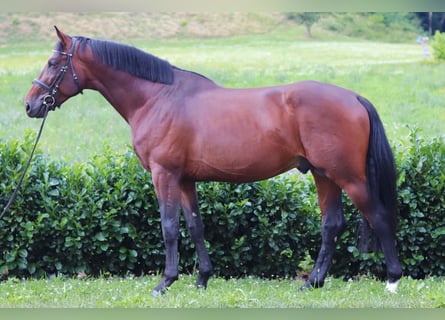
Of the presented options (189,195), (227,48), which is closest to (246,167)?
(189,195)

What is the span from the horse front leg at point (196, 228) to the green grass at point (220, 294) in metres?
0.13

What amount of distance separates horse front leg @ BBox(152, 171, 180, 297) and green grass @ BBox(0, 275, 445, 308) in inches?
5.0

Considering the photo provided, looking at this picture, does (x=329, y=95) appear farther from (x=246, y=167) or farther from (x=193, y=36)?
(x=193, y=36)

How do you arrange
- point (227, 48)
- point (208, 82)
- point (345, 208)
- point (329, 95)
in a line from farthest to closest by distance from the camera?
point (227, 48)
point (345, 208)
point (208, 82)
point (329, 95)

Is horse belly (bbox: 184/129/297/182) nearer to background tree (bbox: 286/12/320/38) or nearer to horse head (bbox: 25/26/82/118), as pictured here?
horse head (bbox: 25/26/82/118)

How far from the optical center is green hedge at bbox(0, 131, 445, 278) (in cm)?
634

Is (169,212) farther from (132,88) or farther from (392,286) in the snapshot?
(392,286)

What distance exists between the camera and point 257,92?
5562mm

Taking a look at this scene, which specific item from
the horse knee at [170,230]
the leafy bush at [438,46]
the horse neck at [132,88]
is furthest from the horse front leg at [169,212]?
the leafy bush at [438,46]

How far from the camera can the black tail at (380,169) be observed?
5.35 metres

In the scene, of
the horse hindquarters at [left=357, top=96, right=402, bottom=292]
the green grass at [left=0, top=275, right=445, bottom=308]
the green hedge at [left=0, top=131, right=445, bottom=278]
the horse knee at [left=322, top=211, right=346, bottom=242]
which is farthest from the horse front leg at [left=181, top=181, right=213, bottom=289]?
the horse hindquarters at [left=357, top=96, right=402, bottom=292]

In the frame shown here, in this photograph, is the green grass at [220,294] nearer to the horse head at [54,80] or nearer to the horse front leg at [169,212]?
the horse front leg at [169,212]

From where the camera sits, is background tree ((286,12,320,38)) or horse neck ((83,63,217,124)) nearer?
horse neck ((83,63,217,124))

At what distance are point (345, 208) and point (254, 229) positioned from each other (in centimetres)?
85
